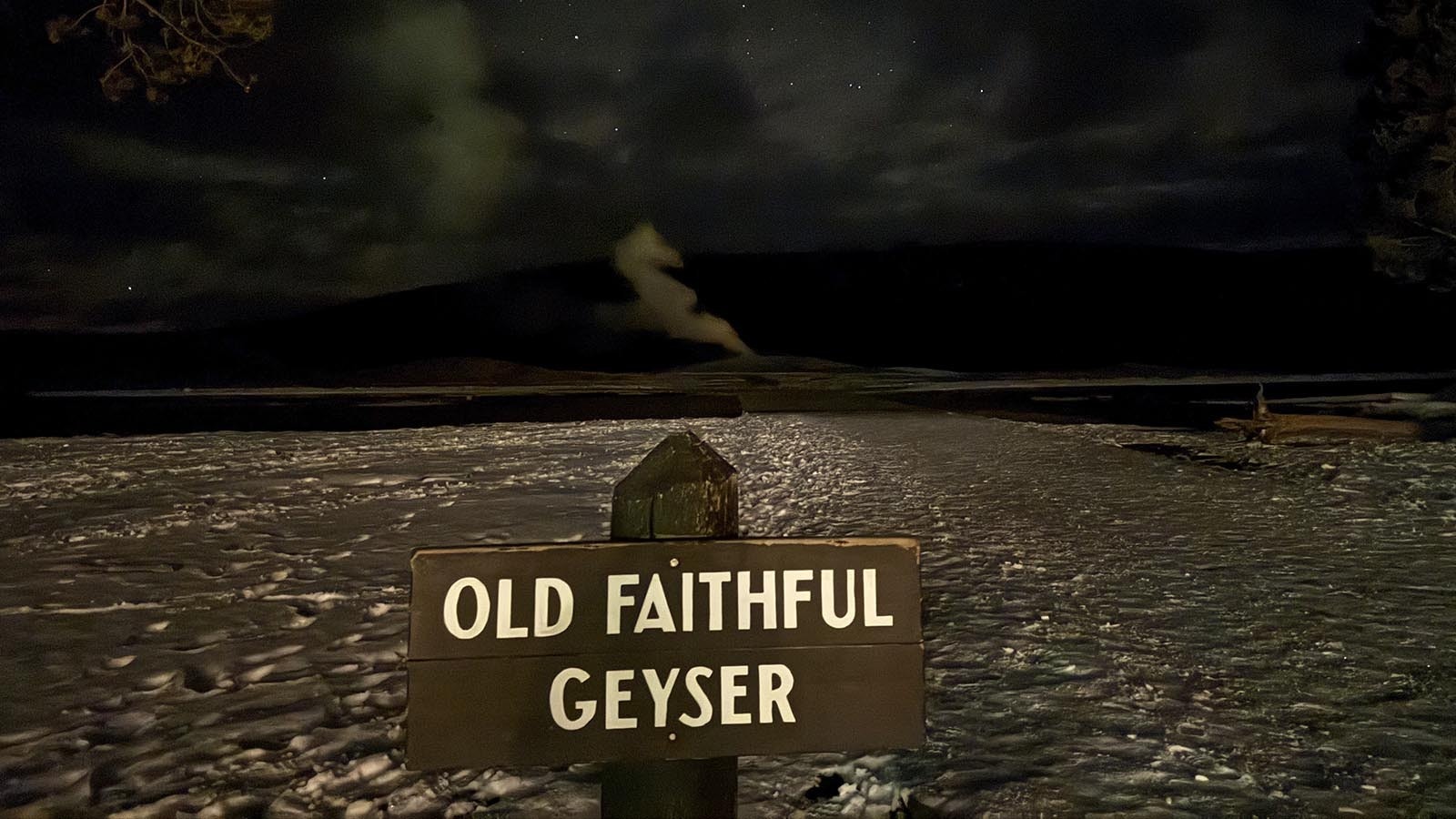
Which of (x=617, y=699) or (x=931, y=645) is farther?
(x=931, y=645)

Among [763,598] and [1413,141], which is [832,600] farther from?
[1413,141]

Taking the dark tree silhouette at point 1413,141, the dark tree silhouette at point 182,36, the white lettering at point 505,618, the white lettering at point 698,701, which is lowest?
the white lettering at point 698,701

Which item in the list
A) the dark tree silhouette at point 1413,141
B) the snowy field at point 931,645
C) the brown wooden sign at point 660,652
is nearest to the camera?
the brown wooden sign at point 660,652

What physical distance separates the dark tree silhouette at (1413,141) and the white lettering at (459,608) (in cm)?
2554

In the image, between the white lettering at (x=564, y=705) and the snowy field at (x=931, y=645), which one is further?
the snowy field at (x=931, y=645)

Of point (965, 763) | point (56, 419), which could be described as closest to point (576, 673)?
point (965, 763)

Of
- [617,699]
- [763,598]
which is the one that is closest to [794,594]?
[763,598]

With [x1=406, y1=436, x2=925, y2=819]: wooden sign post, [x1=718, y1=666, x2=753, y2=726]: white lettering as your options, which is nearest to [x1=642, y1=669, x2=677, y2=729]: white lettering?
[x1=406, y1=436, x2=925, y2=819]: wooden sign post

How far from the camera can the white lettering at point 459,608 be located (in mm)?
1670

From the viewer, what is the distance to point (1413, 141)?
20125mm

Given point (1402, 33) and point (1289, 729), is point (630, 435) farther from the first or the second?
point (1402, 33)

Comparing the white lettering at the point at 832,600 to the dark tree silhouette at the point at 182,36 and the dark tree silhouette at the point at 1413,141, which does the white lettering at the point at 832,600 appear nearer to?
the dark tree silhouette at the point at 182,36

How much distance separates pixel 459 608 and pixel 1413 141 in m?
26.7

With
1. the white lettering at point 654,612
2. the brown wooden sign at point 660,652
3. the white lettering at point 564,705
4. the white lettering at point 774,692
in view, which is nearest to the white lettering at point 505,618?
the brown wooden sign at point 660,652
